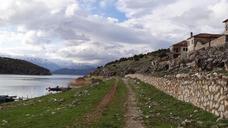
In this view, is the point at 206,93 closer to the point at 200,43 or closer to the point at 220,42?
the point at 220,42

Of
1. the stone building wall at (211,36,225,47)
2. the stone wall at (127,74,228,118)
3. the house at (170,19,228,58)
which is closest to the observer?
the stone wall at (127,74,228,118)

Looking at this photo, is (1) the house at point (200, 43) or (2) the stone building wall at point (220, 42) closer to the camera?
(2) the stone building wall at point (220, 42)

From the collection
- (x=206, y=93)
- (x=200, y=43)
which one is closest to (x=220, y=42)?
(x=200, y=43)

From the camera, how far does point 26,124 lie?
23.6m

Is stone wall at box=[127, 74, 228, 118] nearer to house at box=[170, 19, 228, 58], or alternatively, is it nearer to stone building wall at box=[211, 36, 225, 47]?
house at box=[170, 19, 228, 58]

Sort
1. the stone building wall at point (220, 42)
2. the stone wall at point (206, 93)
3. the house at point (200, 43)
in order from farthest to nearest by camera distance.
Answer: the house at point (200, 43), the stone building wall at point (220, 42), the stone wall at point (206, 93)

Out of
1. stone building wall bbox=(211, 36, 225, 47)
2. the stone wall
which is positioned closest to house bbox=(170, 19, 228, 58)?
stone building wall bbox=(211, 36, 225, 47)

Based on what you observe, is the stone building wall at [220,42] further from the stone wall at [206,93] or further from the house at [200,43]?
the stone wall at [206,93]

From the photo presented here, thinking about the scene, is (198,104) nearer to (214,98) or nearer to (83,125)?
(214,98)

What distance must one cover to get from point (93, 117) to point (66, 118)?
4.91 ft

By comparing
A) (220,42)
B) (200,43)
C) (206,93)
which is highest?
(200,43)

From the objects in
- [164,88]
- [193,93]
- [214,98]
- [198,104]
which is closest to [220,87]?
[214,98]

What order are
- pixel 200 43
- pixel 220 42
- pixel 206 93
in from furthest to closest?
pixel 200 43
pixel 220 42
pixel 206 93

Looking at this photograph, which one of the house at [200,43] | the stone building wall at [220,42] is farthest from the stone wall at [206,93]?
the stone building wall at [220,42]
